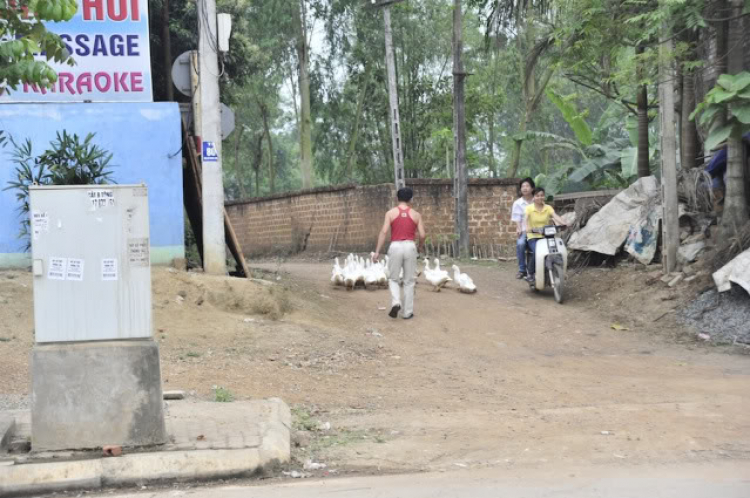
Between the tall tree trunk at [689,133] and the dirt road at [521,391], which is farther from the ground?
the tall tree trunk at [689,133]

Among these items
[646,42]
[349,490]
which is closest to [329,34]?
[646,42]

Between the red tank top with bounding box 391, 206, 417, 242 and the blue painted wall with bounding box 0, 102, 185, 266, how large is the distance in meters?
3.22

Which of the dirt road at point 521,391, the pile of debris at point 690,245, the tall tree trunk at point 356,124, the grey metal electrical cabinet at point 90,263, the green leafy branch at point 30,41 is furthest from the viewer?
the tall tree trunk at point 356,124

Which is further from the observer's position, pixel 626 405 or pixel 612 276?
pixel 612 276

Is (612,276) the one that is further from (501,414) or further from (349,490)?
(349,490)

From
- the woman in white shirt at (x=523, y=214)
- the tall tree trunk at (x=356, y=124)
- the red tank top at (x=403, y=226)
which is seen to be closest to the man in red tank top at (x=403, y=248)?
the red tank top at (x=403, y=226)

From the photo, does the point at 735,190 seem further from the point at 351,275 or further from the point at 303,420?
the point at 303,420

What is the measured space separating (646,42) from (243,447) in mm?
10726

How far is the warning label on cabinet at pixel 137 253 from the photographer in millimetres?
6105

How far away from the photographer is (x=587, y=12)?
533 inches

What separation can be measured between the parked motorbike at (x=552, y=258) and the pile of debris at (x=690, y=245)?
5.23ft

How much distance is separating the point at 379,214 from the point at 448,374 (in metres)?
13.8

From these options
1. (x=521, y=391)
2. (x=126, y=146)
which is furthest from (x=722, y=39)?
(x=126, y=146)

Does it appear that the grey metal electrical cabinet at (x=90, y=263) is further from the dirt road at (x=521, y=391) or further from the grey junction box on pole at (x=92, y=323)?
the dirt road at (x=521, y=391)
